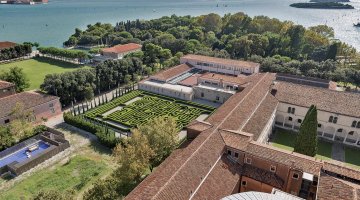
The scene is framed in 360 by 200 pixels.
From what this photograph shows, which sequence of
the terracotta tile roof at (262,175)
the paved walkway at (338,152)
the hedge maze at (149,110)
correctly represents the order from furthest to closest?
the hedge maze at (149,110) → the paved walkway at (338,152) → the terracotta tile roof at (262,175)

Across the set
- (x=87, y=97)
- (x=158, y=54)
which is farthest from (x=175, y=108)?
(x=158, y=54)

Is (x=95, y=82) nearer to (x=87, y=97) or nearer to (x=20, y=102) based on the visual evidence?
(x=87, y=97)

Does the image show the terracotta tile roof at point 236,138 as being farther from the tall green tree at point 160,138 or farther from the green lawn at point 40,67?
the green lawn at point 40,67

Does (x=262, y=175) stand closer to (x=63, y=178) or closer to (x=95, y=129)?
(x=63, y=178)

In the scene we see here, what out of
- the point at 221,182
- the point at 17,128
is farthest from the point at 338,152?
the point at 17,128

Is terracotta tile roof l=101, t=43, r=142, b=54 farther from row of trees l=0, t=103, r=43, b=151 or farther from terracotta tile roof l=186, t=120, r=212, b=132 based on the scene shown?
terracotta tile roof l=186, t=120, r=212, b=132

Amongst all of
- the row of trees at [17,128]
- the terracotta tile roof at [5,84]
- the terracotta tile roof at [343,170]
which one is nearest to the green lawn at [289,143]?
the terracotta tile roof at [343,170]

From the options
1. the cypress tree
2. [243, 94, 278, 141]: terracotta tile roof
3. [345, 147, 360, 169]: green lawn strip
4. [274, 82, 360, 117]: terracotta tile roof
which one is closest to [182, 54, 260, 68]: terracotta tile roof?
[274, 82, 360, 117]: terracotta tile roof

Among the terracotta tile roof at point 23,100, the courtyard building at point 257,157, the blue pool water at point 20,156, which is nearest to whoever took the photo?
the courtyard building at point 257,157
